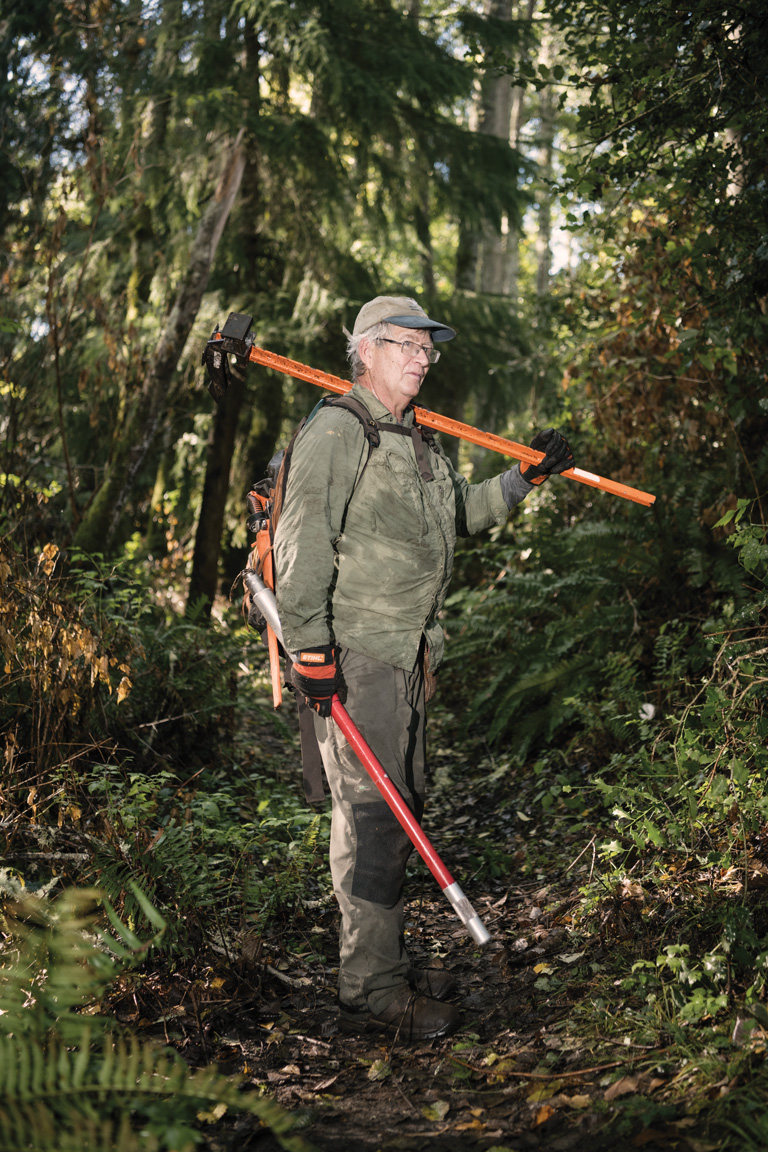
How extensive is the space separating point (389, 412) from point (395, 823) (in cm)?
170

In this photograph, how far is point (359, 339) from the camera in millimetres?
3746

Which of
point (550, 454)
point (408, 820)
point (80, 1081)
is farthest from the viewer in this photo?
point (550, 454)

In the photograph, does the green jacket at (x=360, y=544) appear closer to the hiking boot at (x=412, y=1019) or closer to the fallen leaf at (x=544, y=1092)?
the hiking boot at (x=412, y=1019)

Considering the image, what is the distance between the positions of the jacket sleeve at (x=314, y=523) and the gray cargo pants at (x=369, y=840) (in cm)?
28

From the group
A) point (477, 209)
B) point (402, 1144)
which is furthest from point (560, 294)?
point (402, 1144)

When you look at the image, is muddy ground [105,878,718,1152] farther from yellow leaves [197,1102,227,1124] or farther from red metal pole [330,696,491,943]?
red metal pole [330,696,491,943]

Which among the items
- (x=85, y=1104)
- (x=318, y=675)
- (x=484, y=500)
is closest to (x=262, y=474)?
(x=484, y=500)

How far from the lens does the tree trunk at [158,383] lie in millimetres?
8023

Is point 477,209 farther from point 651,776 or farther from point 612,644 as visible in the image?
point 651,776

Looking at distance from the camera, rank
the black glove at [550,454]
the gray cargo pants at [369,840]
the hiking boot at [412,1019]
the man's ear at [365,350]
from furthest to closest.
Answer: the black glove at [550,454]
the man's ear at [365,350]
the gray cargo pants at [369,840]
the hiking boot at [412,1019]

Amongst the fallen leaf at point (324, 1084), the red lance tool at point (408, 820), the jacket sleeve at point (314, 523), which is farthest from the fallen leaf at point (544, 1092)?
the jacket sleeve at point (314, 523)

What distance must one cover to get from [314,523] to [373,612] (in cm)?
45

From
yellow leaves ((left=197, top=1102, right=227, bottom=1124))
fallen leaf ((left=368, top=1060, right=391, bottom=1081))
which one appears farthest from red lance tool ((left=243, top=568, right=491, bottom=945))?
yellow leaves ((left=197, top=1102, right=227, bottom=1124))

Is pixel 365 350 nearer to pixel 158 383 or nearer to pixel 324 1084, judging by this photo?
pixel 324 1084
